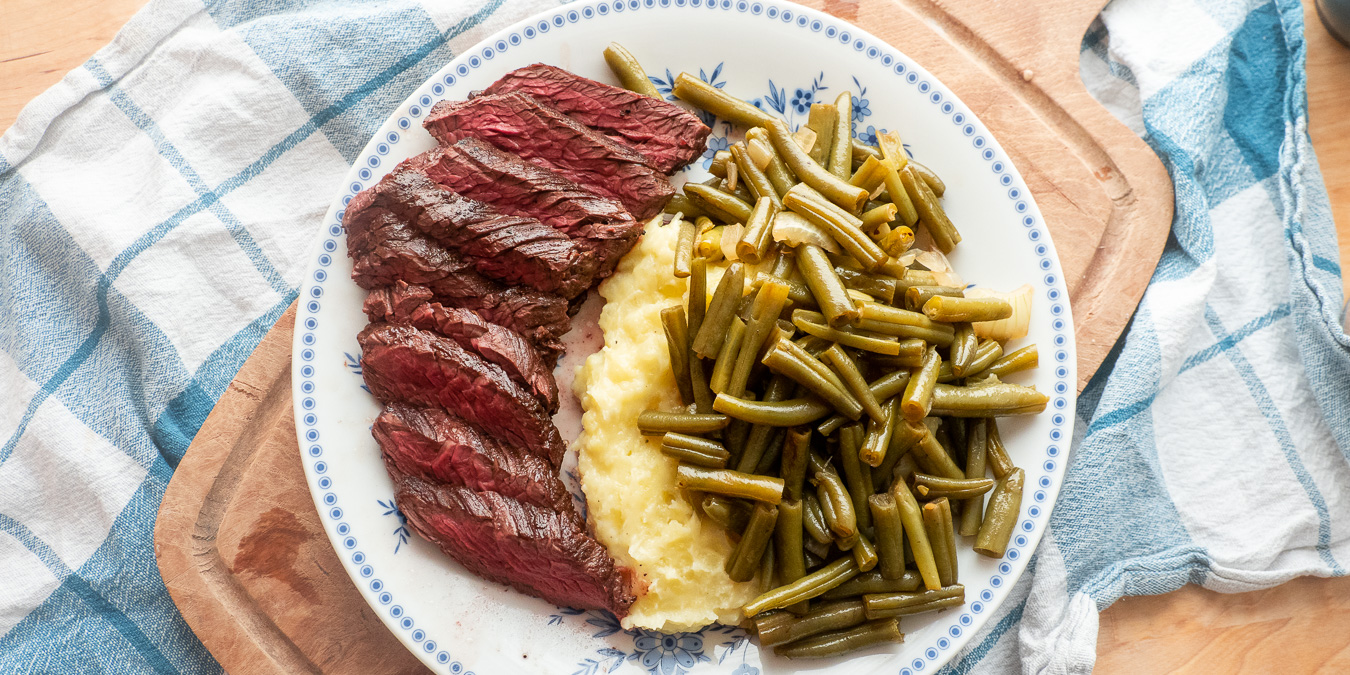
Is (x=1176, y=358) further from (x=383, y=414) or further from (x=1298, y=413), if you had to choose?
(x=383, y=414)

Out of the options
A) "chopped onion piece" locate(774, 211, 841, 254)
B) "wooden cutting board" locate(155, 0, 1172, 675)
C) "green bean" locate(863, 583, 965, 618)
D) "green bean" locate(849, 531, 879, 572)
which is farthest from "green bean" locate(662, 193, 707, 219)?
"green bean" locate(863, 583, 965, 618)

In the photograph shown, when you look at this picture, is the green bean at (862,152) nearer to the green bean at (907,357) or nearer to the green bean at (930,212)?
the green bean at (930,212)

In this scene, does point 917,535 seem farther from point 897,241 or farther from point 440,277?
→ point 440,277

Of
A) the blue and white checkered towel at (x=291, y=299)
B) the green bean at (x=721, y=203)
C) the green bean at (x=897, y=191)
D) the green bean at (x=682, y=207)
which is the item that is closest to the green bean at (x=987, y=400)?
the blue and white checkered towel at (x=291, y=299)

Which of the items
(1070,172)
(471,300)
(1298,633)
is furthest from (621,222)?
(1298,633)

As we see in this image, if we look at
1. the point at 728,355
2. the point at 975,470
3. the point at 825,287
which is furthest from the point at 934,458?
the point at 728,355

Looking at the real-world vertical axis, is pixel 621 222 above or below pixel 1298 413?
above
